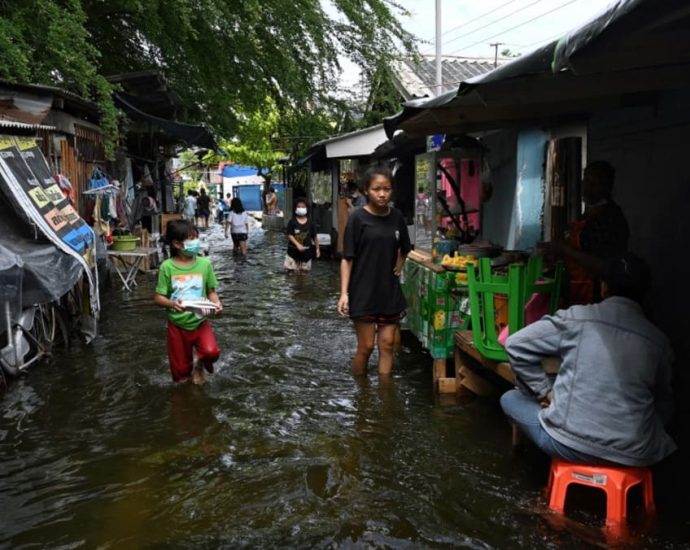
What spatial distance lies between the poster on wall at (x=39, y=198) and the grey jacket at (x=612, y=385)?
5008mm

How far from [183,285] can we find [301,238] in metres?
7.65

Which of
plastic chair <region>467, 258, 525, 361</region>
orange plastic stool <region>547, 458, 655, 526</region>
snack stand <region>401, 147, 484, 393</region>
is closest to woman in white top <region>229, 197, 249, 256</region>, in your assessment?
snack stand <region>401, 147, 484, 393</region>

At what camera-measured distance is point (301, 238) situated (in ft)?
45.1

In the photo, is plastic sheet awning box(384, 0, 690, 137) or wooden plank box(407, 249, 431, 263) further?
wooden plank box(407, 249, 431, 263)

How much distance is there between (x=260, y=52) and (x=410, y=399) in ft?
35.3

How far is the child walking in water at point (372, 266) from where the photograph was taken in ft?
20.0

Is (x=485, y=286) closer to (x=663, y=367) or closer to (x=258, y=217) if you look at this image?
(x=663, y=367)

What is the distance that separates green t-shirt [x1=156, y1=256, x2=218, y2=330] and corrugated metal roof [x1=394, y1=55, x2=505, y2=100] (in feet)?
38.5

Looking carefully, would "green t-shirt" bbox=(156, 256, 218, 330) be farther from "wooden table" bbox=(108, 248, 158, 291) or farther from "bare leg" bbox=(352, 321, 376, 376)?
"wooden table" bbox=(108, 248, 158, 291)

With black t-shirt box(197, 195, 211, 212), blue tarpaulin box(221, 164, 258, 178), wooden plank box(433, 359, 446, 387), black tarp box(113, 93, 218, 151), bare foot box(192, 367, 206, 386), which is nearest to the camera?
wooden plank box(433, 359, 446, 387)

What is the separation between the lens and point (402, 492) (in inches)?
169

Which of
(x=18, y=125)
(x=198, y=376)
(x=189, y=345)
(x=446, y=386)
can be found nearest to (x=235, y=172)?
(x=18, y=125)

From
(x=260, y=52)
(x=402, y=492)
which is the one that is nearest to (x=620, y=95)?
(x=402, y=492)

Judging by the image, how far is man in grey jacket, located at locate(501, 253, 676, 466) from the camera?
3543 millimetres
